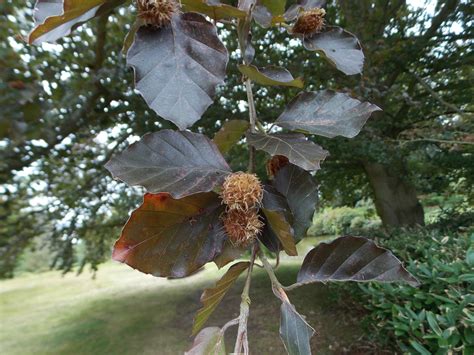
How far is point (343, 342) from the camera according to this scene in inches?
158

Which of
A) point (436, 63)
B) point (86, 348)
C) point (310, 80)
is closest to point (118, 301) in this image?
point (86, 348)

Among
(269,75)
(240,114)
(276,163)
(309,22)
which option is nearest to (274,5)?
(309,22)

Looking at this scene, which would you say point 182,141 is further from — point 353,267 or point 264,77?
point 353,267

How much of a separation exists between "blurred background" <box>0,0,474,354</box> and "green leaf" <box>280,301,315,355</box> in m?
1.04

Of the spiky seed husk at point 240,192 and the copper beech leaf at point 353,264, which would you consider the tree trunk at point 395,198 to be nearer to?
the copper beech leaf at point 353,264

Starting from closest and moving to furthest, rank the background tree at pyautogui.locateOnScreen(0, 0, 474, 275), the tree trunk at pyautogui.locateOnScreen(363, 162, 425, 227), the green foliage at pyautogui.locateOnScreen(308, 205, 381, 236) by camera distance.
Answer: the background tree at pyautogui.locateOnScreen(0, 0, 474, 275)
the tree trunk at pyautogui.locateOnScreen(363, 162, 425, 227)
the green foliage at pyautogui.locateOnScreen(308, 205, 381, 236)

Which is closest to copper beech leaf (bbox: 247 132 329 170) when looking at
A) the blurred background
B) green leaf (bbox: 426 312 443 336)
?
the blurred background

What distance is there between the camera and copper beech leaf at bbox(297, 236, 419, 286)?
495 millimetres

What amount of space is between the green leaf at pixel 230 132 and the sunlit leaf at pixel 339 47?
8.0 inches

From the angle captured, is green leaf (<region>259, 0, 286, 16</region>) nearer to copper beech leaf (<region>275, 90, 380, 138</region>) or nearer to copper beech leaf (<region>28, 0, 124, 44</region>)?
copper beech leaf (<region>275, 90, 380, 138</region>)

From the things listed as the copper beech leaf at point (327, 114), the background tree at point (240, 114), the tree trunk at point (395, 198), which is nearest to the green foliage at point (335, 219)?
the tree trunk at point (395, 198)

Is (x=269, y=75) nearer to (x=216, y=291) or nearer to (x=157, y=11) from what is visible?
(x=157, y=11)

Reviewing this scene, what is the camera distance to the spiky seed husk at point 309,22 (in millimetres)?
668

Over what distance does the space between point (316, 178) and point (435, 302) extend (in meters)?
2.33
